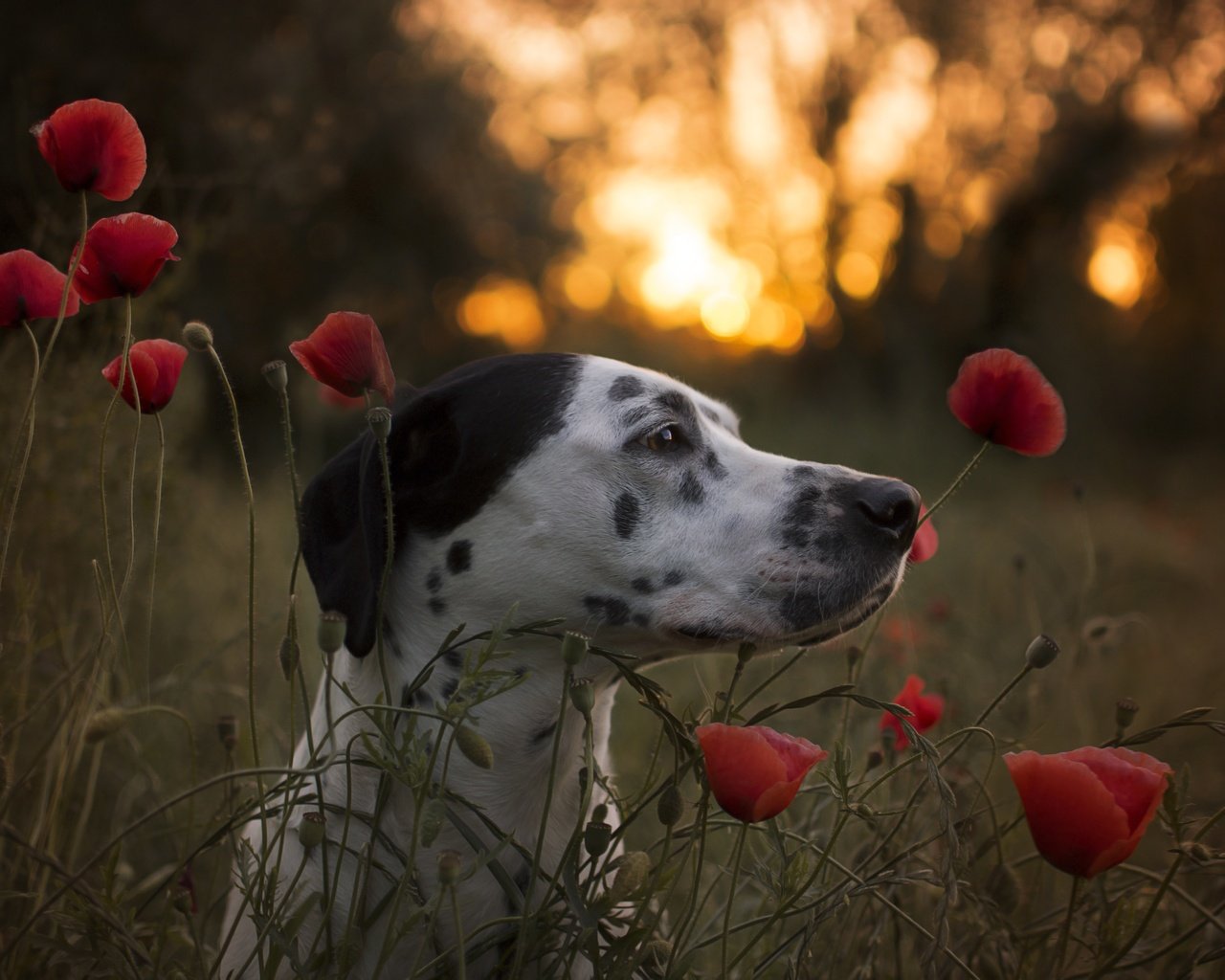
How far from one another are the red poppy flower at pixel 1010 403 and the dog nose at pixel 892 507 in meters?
0.23

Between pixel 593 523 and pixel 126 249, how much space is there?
981mm

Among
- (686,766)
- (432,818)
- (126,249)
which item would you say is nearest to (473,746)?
(432,818)

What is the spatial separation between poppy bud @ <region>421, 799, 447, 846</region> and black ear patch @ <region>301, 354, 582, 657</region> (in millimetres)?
671

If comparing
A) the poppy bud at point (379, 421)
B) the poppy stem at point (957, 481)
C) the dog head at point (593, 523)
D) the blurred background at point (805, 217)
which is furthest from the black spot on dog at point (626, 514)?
the blurred background at point (805, 217)

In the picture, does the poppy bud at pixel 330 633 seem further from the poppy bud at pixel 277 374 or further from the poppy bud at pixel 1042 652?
the poppy bud at pixel 1042 652

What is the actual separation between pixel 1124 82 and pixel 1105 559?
1328cm

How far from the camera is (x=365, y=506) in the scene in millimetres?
1876

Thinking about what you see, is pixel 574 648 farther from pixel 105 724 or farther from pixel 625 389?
pixel 625 389

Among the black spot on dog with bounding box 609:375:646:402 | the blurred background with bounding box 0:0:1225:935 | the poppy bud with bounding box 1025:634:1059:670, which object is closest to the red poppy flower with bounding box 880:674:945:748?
the poppy bud with bounding box 1025:634:1059:670

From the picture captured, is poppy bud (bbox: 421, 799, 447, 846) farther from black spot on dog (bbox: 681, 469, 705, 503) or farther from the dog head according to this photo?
black spot on dog (bbox: 681, 469, 705, 503)

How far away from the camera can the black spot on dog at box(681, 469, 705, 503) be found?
207 centimetres

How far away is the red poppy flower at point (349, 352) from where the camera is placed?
145 cm

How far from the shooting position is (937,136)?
583 inches

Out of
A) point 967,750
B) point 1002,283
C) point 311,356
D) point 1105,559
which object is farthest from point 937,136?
point 311,356
